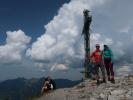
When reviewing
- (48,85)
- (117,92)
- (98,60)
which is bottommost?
(117,92)

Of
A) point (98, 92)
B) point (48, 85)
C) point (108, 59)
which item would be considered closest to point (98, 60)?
point (108, 59)

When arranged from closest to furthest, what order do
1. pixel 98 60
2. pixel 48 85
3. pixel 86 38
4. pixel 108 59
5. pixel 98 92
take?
pixel 98 92, pixel 108 59, pixel 98 60, pixel 48 85, pixel 86 38

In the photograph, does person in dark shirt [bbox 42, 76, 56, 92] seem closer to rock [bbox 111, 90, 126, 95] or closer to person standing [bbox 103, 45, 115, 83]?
person standing [bbox 103, 45, 115, 83]

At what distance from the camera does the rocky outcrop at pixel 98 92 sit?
21.5 metres

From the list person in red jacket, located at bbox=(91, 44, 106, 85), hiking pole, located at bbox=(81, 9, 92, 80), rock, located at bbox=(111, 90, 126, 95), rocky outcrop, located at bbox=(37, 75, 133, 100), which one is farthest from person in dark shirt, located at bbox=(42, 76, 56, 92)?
rock, located at bbox=(111, 90, 126, 95)

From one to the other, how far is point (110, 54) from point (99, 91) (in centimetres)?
299

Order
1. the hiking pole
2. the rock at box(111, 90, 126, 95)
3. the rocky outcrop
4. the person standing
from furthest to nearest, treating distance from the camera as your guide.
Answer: the hiking pole, the person standing, the rock at box(111, 90, 126, 95), the rocky outcrop

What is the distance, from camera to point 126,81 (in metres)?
25.1

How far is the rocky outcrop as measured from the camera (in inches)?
846

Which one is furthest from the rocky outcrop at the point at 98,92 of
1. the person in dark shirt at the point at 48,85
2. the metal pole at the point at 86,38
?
the metal pole at the point at 86,38

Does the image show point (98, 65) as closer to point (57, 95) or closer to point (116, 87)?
point (116, 87)

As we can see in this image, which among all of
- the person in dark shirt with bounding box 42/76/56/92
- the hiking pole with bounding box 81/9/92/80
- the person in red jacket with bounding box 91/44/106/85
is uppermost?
the hiking pole with bounding box 81/9/92/80

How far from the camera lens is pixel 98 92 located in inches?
881

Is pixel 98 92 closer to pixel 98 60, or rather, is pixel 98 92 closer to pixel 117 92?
pixel 117 92
